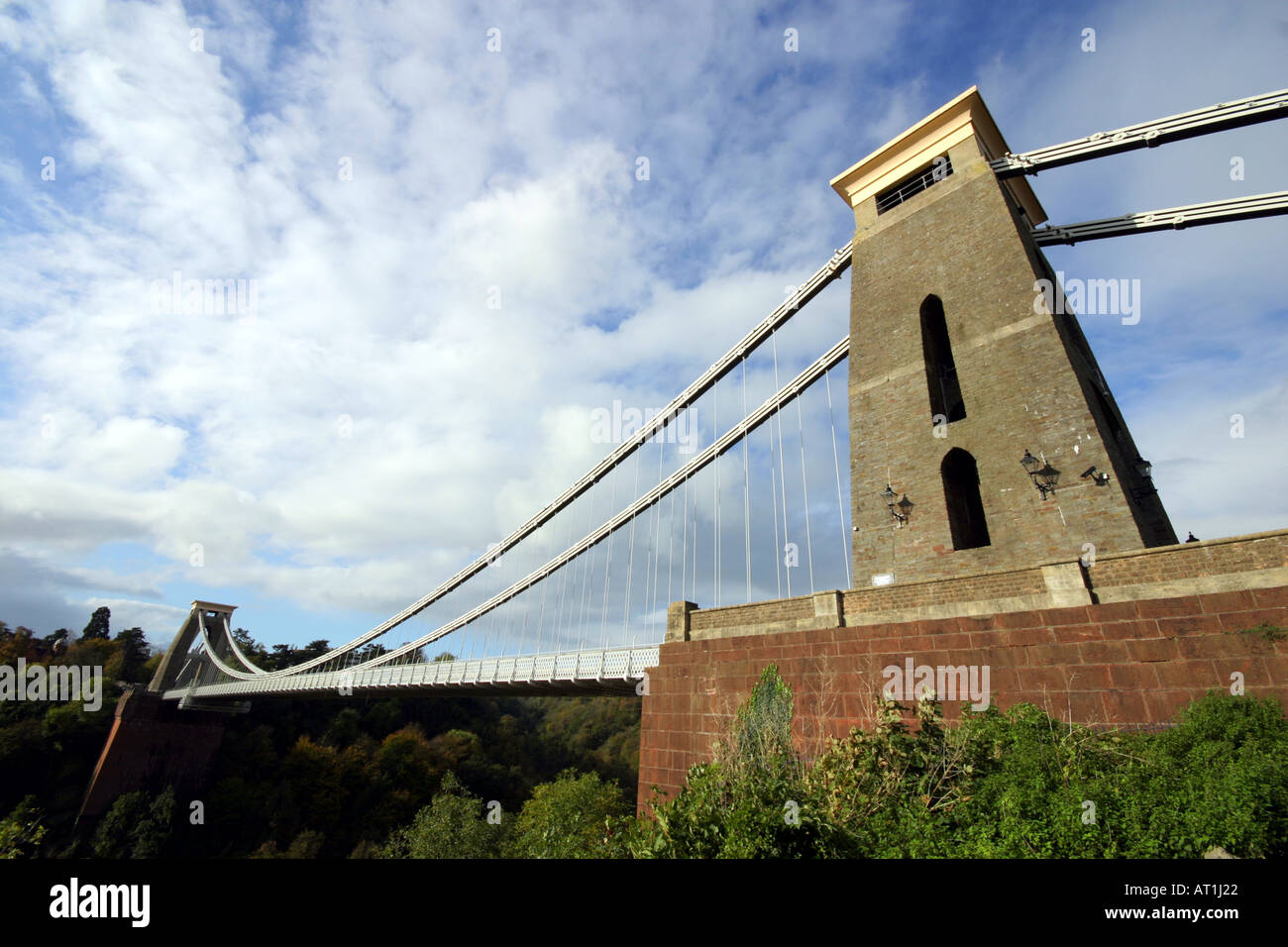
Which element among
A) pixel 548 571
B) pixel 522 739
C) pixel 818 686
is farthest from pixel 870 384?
pixel 522 739

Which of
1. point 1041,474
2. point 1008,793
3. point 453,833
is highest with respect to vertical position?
A: point 1041,474

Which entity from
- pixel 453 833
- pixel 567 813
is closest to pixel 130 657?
pixel 453 833

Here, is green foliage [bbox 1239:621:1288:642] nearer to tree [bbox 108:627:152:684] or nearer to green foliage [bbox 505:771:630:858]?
green foliage [bbox 505:771:630:858]

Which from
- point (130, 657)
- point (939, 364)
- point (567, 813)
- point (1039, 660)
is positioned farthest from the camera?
point (130, 657)

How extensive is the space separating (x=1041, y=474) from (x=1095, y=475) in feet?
2.53

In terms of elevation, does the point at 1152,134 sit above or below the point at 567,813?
above

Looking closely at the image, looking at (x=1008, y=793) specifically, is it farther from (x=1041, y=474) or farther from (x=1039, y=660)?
(x=1041, y=474)

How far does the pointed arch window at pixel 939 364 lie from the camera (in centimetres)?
1285

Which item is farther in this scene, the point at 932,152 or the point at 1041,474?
the point at 932,152

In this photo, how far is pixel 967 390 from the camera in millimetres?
11961

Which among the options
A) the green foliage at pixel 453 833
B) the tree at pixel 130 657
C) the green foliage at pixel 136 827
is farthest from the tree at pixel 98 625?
the green foliage at pixel 453 833

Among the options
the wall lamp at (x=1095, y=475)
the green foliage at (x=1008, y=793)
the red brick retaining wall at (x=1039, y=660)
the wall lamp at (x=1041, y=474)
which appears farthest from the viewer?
the wall lamp at (x=1041, y=474)

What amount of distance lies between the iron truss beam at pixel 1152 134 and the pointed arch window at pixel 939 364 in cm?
387

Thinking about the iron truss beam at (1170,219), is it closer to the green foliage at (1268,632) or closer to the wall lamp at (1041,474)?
the wall lamp at (1041,474)
